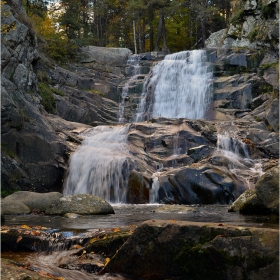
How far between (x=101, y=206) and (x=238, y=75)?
17.1 metres

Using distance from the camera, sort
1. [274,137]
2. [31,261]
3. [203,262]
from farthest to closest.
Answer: [274,137] < [31,261] < [203,262]

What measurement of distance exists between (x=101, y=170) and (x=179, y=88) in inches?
457

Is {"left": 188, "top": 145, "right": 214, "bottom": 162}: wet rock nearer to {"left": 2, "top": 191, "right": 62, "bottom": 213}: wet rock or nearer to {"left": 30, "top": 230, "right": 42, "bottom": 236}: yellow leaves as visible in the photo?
{"left": 2, "top": 191, "right": 62, "bottom": 213}: wet rock

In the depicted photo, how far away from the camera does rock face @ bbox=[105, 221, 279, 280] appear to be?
439 cm

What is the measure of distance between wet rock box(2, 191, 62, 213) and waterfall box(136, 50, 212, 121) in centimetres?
1383

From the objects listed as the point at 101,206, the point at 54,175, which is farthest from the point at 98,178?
the point at 101,206

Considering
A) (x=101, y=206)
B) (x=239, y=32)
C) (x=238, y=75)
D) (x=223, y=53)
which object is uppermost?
(x=239, y=32)

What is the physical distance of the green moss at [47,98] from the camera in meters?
21.6

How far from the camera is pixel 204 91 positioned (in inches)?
984

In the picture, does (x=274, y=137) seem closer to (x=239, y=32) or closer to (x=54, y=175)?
(x=54, y=175)

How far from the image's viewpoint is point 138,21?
37500 mm

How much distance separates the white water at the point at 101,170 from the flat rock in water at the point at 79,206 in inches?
154

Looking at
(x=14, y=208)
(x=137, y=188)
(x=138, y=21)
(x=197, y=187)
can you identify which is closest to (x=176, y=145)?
(x=137, y=188)

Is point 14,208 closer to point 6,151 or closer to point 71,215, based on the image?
point 71,215
